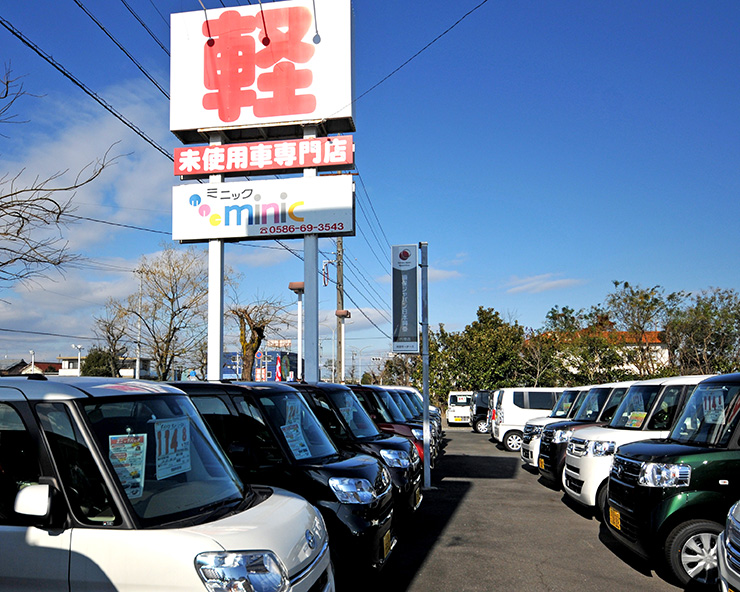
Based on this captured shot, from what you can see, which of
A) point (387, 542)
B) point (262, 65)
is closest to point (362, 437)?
point (387, 542)

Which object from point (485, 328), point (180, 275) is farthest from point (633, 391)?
point (485, 328)

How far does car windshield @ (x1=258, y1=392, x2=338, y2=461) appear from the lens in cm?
562

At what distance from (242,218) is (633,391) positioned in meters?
10.8

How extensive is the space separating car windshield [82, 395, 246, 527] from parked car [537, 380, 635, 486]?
27.1 ft

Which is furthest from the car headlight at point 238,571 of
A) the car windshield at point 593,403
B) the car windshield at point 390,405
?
the car windshield at point 593,403

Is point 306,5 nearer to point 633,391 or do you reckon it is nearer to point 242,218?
point 242,218

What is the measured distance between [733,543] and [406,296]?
8595mm

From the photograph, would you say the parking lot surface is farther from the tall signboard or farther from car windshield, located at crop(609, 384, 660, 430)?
the tall signboard

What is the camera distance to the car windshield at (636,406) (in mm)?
9031

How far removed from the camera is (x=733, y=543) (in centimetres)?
409

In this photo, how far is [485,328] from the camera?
138 feet

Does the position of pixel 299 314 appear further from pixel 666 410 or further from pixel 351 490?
pixel 351 490

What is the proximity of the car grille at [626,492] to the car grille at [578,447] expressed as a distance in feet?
7.13

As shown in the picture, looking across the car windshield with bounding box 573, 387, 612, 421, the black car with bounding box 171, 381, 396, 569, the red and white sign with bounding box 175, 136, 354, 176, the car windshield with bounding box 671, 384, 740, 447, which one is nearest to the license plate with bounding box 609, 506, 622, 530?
the car windshield with bounding box 671, 384, 740, 447
